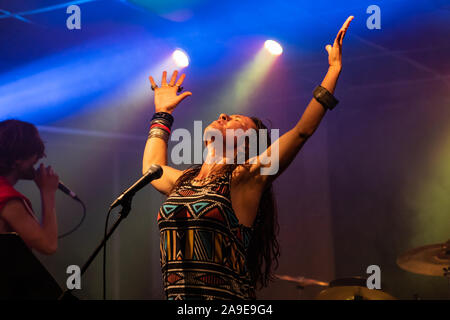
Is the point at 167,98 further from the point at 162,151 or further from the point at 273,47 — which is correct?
the point at 273,47

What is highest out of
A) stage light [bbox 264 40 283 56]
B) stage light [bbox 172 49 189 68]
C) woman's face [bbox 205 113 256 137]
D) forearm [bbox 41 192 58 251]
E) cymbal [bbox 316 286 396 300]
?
stage light [bbox 264 40 283 56]

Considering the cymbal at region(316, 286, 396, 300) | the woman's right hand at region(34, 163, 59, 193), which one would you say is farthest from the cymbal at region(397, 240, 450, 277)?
the woman's right hand at region(34, 163, 59, 193)

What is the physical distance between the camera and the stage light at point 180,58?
5215mm

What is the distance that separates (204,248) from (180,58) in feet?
11.6

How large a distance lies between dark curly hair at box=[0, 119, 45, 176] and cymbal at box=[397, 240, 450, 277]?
2924mm

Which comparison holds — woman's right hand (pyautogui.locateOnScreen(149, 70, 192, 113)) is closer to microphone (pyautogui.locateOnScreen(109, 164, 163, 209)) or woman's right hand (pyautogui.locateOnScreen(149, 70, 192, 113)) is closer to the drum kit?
microphone (pyautogui.locateOnScreen(109, 164, 163, 209))

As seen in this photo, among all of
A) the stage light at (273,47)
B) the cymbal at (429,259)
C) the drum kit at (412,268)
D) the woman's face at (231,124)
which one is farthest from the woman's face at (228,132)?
the stage light at (273,47)

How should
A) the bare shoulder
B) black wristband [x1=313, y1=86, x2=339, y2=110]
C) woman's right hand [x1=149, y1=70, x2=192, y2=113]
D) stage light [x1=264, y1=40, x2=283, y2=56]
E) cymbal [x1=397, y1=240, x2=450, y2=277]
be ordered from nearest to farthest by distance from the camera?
black wristband [x1=313, y1=86, x2=339, y2=110] → woman's right hand [x1=149, y1=70, x2=192, y2=113] → the bare shoulder → cymbal [x1=397, y1=240, x2=450, y2=277] → stage light [x1=264, y1=40, x2=283, y2=56]

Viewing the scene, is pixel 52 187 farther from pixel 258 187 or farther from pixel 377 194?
pixel 377 194

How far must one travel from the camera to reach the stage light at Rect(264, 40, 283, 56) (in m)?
5.17

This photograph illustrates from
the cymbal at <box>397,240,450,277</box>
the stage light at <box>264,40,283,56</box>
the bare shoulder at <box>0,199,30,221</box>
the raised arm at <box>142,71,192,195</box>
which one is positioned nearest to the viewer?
the raised arm at <box>142,71,192,195</box>

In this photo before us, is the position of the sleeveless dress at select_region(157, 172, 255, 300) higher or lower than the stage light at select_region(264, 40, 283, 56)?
lower

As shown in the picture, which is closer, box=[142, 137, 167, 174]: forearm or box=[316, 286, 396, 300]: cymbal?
box=[142, 137, 167, 174]: forearm

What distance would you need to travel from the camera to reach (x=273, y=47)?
524cm
